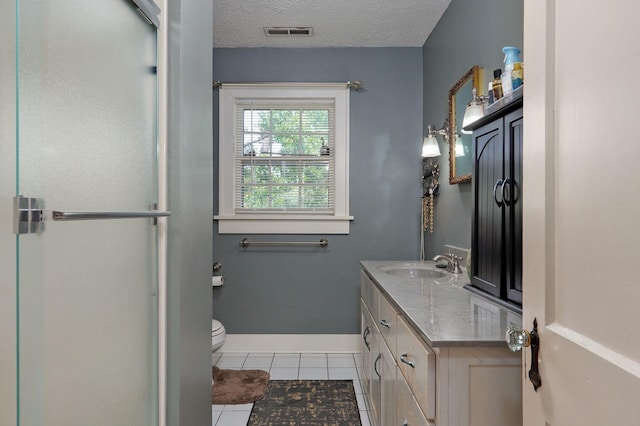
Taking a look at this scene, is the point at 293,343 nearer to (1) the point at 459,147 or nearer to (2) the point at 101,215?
(1) the point at 459,147

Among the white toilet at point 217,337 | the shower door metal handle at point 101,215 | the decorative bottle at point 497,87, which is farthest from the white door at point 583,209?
the white toilet at point 217,337

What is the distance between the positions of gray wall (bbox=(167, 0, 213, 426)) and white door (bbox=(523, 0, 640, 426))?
995 mm

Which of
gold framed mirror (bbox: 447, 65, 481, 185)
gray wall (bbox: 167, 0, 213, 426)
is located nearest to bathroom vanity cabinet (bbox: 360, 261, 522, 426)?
gray wall (bbox: 167, 0, 213, 426)

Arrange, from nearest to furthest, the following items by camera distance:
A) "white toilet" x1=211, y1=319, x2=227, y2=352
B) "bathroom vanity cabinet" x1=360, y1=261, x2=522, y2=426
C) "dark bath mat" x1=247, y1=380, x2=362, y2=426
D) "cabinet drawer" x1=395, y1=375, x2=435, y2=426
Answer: "bathroom vanity cabinet" x1=360, y1=261, x2=522, y2=426, "cabinet drawer" x1=395, y1=375, x2=435, y2=426, "dark bath mat" x1=247, y1=380, x2=362, y2=426, "white toilet" x1=211, y1=319, x2=227, y2=352

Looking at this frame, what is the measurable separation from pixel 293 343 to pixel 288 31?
2.51 m

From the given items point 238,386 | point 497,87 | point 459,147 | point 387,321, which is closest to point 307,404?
point 238,386

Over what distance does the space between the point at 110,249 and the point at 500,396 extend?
110 centimetres

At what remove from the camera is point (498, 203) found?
1.42 meters

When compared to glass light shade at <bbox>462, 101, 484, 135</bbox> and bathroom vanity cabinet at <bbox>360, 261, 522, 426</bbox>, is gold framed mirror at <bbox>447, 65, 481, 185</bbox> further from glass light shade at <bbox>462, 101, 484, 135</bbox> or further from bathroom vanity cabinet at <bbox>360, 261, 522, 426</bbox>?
bathroom vanity cabinet at <bbox>360, 261, 522, 426</bbox>

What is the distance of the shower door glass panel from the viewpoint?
2.26ft

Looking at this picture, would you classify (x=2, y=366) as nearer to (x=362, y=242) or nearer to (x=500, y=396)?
(x=500, y=396)

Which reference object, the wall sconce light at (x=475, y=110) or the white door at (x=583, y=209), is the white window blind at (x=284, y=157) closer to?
the wall sconce light at (x=475, y=110)

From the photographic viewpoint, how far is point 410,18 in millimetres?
2740

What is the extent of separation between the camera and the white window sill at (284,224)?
3.16 metres
